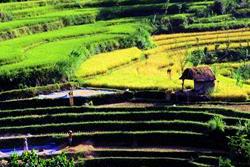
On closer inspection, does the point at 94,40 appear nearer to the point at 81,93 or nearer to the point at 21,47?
the point at 21,47

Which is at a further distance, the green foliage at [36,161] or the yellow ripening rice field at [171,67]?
the yellow ripening rice field at [171,67]

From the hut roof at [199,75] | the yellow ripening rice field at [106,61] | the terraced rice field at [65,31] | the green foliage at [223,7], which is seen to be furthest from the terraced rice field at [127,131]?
the green foliage at [223,7]

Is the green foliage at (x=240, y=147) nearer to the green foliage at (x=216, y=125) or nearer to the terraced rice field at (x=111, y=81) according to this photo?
the terraced rice field at (x=111, y=81)

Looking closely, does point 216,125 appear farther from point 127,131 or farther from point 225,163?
point 127,131

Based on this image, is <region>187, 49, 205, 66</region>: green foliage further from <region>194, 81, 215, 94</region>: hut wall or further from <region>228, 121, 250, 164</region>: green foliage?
<region>228, 121, 250, 164</region>: green foliage

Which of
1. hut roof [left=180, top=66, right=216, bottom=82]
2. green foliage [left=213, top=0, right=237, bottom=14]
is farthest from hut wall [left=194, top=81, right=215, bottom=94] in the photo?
green foliage [left=213, top=0, right=237, bottom=14]

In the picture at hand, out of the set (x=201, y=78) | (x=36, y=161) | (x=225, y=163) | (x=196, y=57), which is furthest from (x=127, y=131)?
(x=196, y=57)

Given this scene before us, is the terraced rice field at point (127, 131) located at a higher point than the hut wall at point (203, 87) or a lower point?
lower

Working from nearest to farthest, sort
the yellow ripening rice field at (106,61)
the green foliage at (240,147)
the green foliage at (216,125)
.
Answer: the green foliage at (240,147) → the green foliage at (216,125) → the yellow ripening rice field at (106,61)
